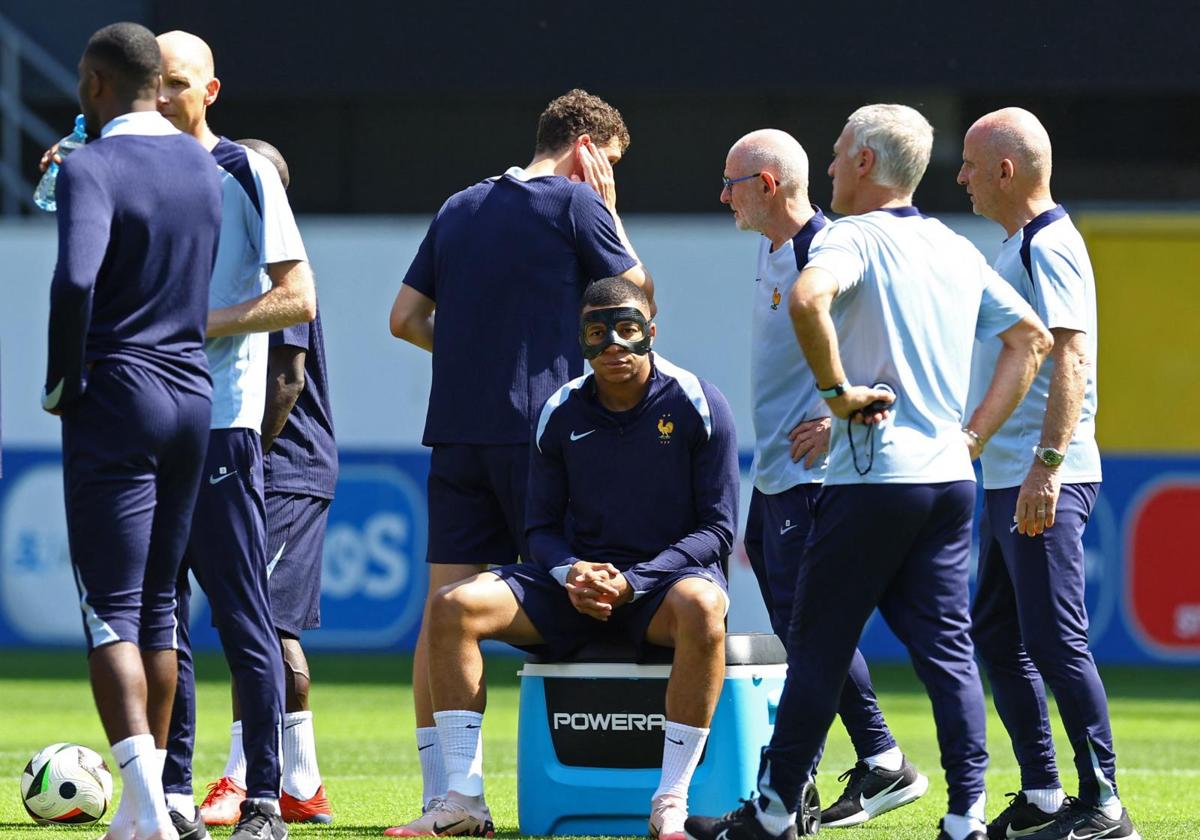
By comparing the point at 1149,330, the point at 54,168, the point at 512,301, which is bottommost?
the point at 1149,330

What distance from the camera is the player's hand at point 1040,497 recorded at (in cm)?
539

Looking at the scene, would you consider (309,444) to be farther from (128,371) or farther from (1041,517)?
(1041,517)

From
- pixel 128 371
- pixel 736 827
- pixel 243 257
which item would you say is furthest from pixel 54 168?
pixel 736 827

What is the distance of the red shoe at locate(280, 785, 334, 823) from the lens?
6117 mm

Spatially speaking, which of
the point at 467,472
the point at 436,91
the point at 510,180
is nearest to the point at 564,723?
the point at 467,472

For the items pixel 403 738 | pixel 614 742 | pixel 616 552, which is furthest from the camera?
pixel 403 738

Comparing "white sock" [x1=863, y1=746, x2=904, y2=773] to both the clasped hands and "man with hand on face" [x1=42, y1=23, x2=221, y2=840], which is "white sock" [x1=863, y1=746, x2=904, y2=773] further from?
"man with hand on face" [x1=42, y1=23, x2=221, y2=840]

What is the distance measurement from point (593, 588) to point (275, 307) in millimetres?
1160

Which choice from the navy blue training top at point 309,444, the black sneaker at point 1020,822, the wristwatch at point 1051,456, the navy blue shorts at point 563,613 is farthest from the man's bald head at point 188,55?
the black sneaker at point 1020,822

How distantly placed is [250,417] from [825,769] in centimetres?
353

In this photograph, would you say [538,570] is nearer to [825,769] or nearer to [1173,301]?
[825,769]

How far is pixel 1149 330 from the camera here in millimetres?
14336

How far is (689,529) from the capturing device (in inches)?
228

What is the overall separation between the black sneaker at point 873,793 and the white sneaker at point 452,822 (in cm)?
106
